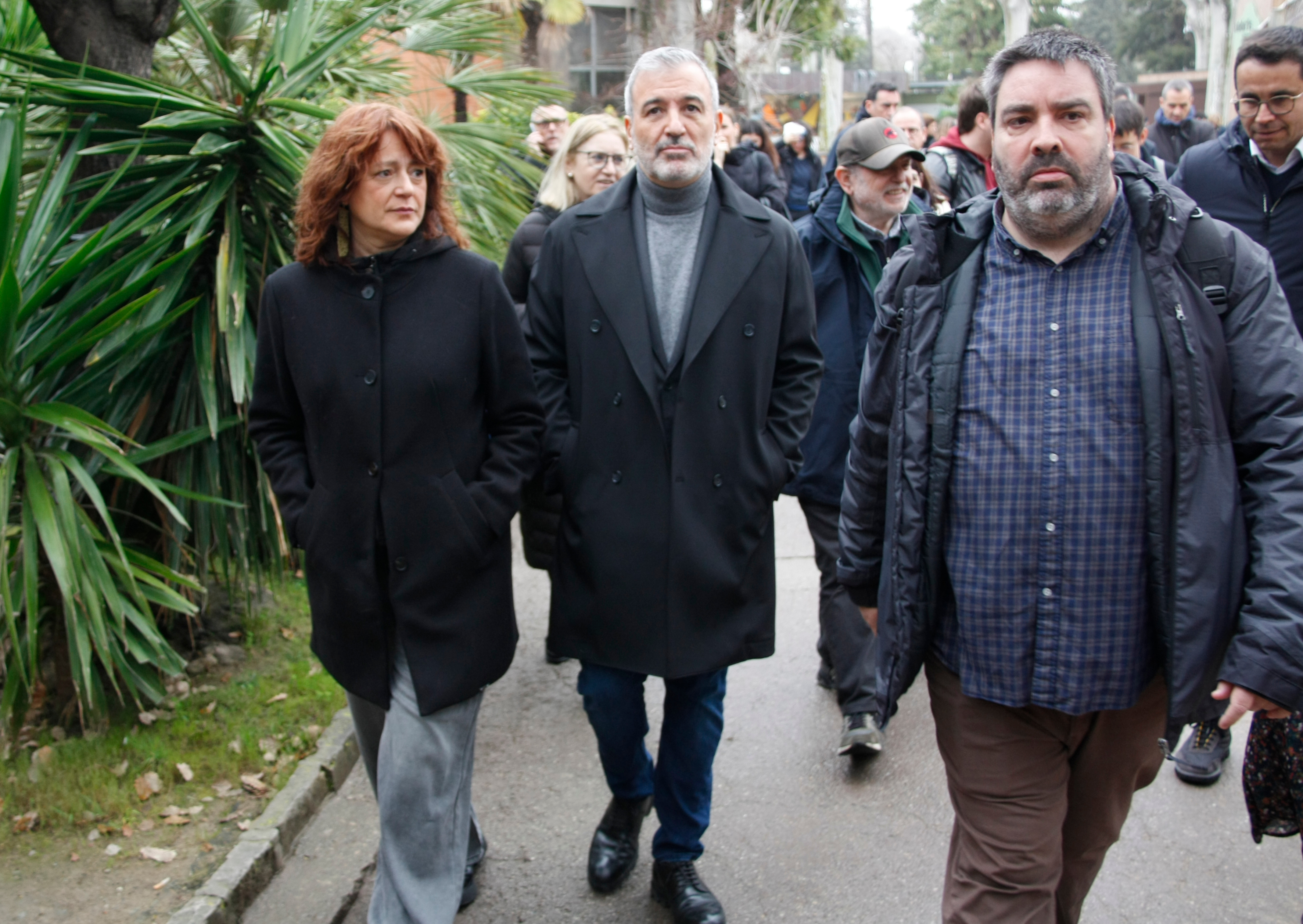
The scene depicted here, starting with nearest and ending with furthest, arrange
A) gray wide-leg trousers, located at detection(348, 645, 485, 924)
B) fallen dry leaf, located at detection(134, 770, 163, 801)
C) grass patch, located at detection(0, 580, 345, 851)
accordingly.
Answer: gray wide-leg trousers, located at detection(348, 645, 485, 924), grass patch, located at detection(0, 580, 345, 851), fallen dry leaf, located at detection(134, 770, 163, 801)

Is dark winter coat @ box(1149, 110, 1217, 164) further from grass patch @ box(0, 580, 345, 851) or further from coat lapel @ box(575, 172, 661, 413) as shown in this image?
grass patch @ box(0, 580, 345, 851)

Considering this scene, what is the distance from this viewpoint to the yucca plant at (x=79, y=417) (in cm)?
354

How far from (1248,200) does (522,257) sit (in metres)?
2.65

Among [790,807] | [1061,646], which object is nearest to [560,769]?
[790,807]

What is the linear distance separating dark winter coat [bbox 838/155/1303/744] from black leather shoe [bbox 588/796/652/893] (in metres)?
1.43

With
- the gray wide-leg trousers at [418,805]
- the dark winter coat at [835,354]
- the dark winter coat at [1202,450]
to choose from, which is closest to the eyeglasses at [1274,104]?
the dark winter coat at [835,354]

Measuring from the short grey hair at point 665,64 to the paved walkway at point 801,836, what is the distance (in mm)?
2234

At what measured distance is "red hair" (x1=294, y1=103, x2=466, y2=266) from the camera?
2883 mm

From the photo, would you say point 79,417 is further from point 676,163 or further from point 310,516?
point 676,163

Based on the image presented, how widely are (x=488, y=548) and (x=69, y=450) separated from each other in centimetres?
183

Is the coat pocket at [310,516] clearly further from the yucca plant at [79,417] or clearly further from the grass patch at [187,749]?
the grass patch at [187,749]

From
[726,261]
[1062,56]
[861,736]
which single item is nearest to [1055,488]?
[1062,56]

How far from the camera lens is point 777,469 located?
3.30 m

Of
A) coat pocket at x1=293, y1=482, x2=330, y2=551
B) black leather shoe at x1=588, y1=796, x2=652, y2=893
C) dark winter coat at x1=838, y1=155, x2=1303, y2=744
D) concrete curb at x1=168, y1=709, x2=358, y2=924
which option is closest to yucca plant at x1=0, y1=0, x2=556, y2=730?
concrete curb at x1=168, y1=709, x2=358, y2=924
